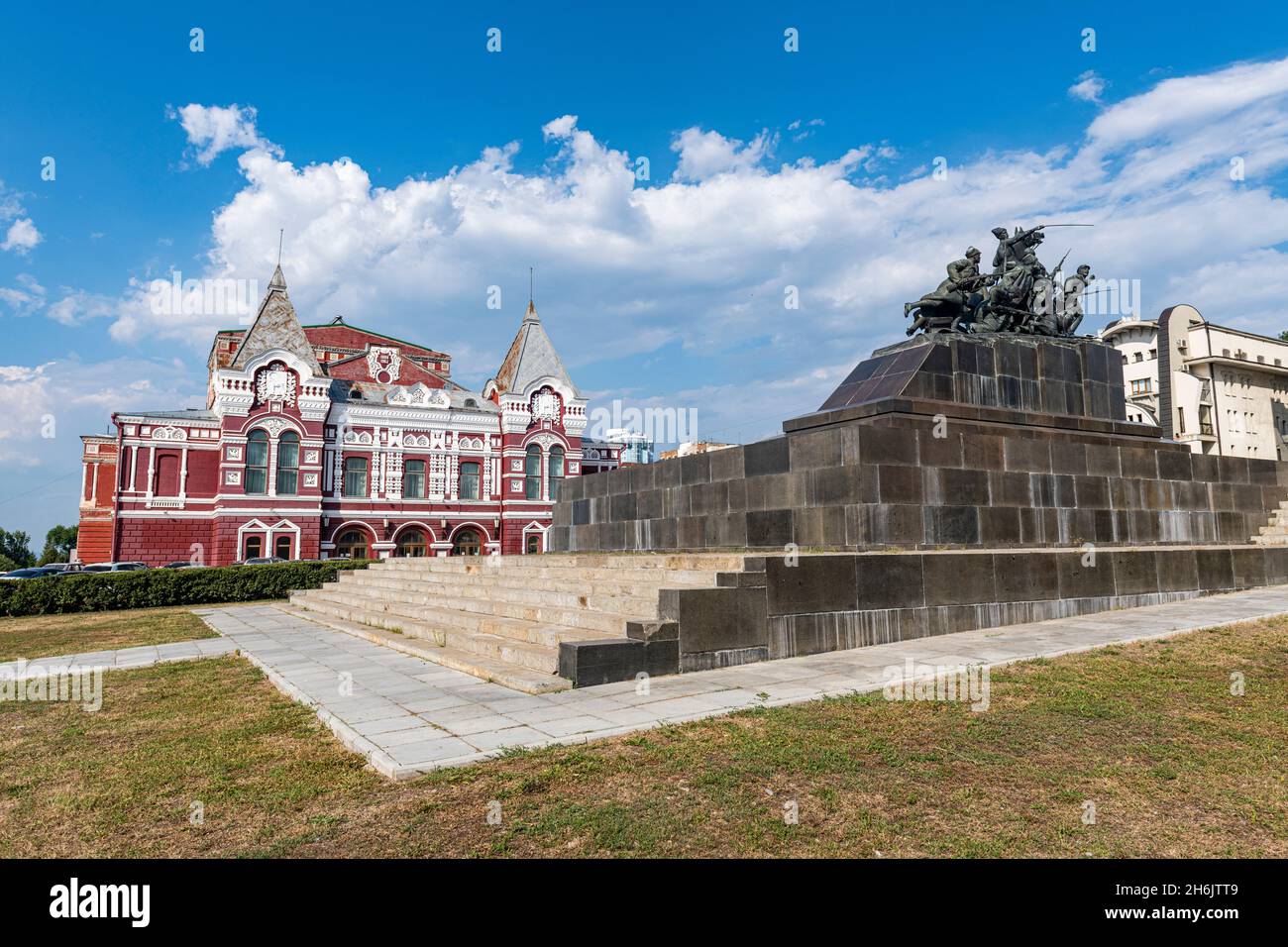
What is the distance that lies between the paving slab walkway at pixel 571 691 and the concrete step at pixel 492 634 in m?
0.59

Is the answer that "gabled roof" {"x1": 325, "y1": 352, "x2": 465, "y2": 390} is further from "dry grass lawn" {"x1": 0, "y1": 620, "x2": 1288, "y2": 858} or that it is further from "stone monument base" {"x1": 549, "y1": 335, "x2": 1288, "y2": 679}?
"dry grass lawn" {"x1": 0, "y1": 620, "x2": 1288, "y2": 858}

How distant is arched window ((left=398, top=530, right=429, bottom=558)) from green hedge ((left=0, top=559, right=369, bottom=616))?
16.2 m

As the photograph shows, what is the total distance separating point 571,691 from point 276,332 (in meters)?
40.1

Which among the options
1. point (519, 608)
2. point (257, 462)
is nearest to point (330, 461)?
point (257, 462)

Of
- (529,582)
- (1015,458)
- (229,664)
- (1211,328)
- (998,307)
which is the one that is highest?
(1211,328)

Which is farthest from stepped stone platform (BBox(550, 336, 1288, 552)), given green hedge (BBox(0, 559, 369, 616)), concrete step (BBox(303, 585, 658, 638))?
green hedge (BBox(0, 559, 369, 616))

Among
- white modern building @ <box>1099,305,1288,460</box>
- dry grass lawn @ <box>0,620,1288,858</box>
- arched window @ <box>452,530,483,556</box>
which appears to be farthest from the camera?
white modern building @ <box>1099,305,1288,460</box>

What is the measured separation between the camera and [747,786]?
4469 millimetres

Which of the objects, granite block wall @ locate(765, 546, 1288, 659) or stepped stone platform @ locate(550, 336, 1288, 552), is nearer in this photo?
granite block wall @ locate(765, 546, 1288, 659)

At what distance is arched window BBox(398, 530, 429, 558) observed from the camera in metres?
42.6

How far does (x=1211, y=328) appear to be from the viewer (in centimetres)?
4756
